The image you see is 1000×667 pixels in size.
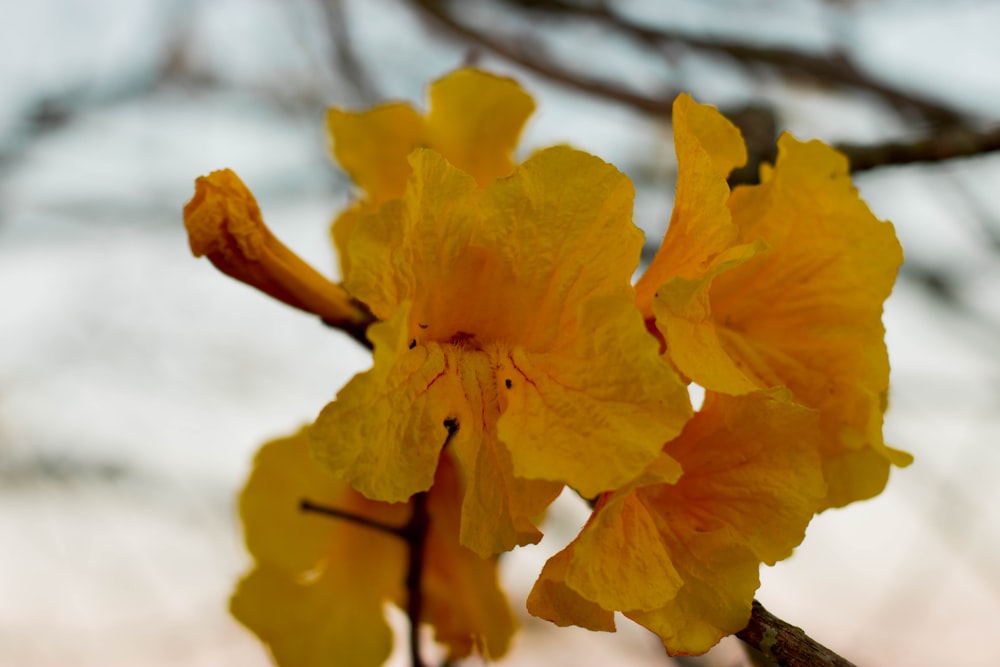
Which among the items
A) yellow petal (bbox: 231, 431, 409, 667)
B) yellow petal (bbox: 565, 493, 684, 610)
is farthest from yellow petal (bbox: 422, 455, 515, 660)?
yellow petal (bbox: 565, 493, 684, 610)

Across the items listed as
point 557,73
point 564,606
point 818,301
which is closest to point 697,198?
point 818,301

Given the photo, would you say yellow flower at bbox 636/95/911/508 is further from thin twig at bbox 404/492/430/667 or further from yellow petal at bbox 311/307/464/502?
thin twig at bbox 404/492/430/667

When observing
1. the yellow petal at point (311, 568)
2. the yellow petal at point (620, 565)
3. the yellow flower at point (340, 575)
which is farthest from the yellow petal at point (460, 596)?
the yellow petal at point (620, 565)

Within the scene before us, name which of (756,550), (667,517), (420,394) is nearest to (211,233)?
(420,394)

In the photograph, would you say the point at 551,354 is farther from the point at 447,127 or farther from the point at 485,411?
the point at 447,127

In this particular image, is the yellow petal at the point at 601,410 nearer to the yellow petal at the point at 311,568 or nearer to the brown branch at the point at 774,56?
the yellow petal at the point at 311,568

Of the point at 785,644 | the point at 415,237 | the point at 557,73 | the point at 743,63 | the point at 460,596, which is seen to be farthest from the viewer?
the point at 743,63

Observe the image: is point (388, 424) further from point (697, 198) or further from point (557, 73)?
point (557, 73)
